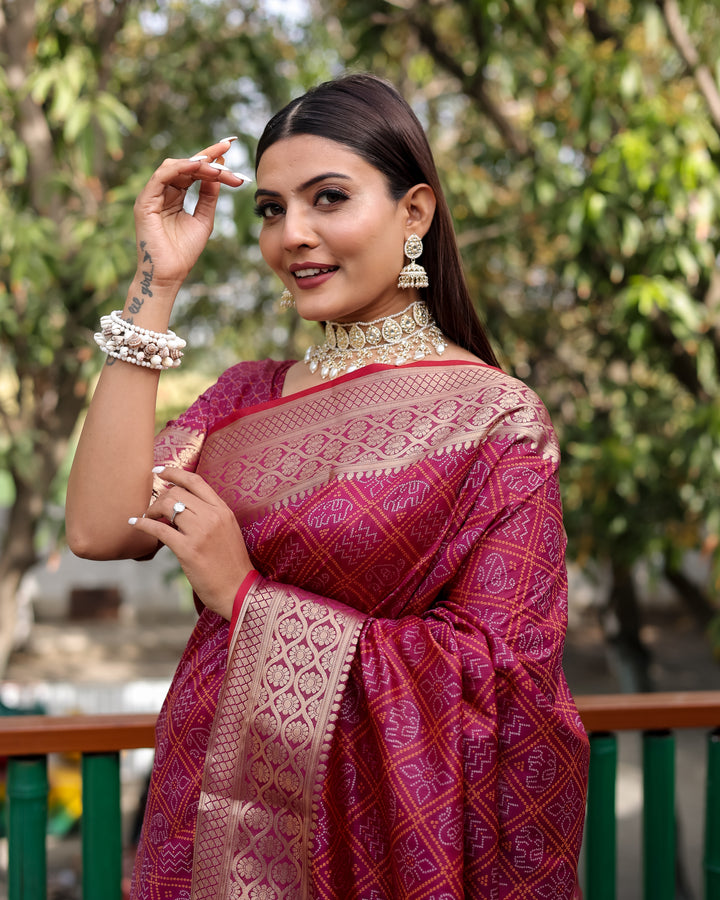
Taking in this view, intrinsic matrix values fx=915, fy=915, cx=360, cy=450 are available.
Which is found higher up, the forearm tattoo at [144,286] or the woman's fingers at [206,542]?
the forearm tattoo at [144,286]

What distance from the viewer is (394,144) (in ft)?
4.35

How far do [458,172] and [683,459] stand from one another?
1876mm

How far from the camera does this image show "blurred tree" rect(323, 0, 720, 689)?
3160 mm

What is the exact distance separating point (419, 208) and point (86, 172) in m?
2.00

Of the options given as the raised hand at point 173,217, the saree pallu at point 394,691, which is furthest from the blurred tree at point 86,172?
the saree pallu at point 394,691

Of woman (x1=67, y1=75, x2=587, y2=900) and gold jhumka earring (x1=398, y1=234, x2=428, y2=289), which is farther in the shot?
gold jhumka earring (x1=398, y1=234, x2=428, y2=289)

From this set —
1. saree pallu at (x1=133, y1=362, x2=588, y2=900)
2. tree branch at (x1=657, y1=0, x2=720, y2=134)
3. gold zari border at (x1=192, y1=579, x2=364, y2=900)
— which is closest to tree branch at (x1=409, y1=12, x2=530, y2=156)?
tree branch at (x1=657, y1=0, x2=720, y2=134)

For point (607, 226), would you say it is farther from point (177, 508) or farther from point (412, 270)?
point (177, 508)

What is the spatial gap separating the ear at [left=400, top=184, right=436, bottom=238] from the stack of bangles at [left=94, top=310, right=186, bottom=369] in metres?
0.39

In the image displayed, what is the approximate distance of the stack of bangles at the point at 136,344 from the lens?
1270mm

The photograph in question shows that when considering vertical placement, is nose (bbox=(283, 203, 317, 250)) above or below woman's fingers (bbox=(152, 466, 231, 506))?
above

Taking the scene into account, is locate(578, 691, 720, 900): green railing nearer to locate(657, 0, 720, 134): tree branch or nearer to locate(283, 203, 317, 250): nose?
locate(283, 203, 317, 250): nose

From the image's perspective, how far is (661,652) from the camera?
40.8 ft

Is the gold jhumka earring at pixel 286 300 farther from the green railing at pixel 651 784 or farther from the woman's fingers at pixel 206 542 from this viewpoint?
the green railing at pixel 651 784
